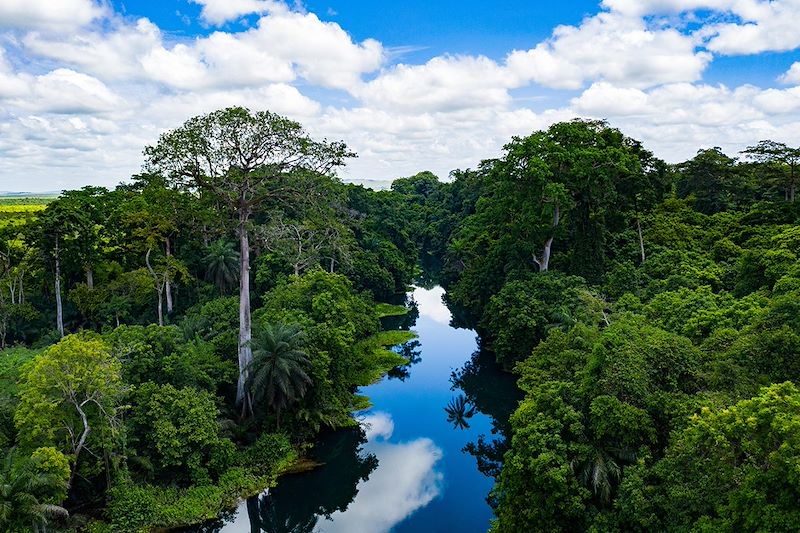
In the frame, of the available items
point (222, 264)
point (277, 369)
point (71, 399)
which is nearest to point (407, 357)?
point (222, 264)

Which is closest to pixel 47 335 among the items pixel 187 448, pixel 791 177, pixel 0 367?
pixel 0 367

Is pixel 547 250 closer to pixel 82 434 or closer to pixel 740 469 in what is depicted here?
pixel 740 469

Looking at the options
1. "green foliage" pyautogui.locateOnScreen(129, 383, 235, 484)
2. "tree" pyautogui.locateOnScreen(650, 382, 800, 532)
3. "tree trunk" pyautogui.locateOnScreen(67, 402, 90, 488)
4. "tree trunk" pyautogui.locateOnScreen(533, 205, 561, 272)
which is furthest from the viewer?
"tree trunk" pyautogui.locateOnScreen(533, 205, 561, 272)

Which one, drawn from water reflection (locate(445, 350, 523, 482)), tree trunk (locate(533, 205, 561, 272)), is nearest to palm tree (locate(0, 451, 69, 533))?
water reflection (locate(445, 350, 523, 482))

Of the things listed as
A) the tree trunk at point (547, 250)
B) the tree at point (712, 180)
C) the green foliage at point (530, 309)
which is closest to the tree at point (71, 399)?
the green foliage at point (530, 309)

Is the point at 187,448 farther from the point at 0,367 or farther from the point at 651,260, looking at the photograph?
the point at 651,260

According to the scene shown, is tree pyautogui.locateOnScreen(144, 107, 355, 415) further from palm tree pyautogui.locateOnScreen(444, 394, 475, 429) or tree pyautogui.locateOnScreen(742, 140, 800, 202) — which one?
tree pyautogui.locateOnScreen(742, 140, 800, 202)
